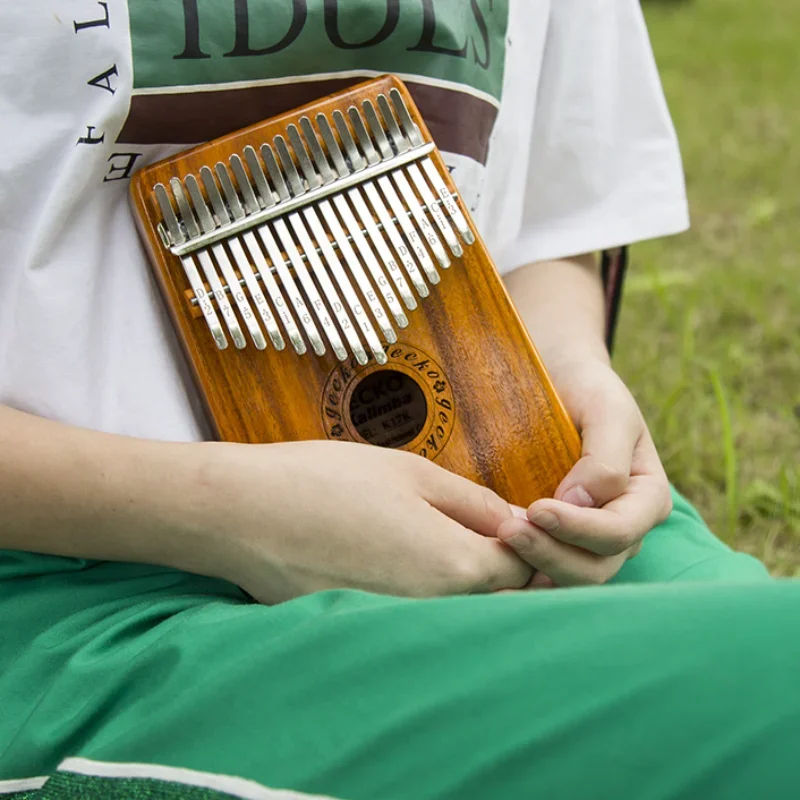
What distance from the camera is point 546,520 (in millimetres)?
718

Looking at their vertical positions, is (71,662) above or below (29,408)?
below

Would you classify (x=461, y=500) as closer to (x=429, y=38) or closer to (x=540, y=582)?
(x=540, y=582)

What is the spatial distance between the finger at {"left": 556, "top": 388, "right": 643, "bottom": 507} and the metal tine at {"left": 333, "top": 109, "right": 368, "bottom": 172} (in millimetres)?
314

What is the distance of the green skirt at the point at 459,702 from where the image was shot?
49 cm

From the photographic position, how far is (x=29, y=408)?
0.76 m

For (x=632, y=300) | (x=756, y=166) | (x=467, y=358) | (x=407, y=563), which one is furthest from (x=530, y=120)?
(x=756, y=166)

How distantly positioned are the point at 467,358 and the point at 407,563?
0.22 m

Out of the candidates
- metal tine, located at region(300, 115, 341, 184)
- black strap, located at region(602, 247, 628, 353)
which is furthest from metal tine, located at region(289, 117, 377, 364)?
black strap, located at region(602, 247, 628, 353)

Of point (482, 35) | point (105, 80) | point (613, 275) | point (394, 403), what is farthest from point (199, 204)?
point (613, 275)

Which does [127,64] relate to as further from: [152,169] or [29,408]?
[29,408]

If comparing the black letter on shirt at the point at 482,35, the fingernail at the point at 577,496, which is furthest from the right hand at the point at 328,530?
the black letter on shirt at the point at 482,35

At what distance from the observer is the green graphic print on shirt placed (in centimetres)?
77

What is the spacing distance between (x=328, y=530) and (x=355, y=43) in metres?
0.45

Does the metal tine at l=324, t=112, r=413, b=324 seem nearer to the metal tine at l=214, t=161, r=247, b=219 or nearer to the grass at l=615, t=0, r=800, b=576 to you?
the metal tine at l=214, t=161, r=247, b=219
